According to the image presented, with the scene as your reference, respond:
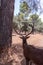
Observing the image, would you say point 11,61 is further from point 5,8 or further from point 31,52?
point 5,8

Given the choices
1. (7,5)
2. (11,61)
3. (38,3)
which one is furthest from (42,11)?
(11,61)

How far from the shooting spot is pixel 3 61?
8.84 metres

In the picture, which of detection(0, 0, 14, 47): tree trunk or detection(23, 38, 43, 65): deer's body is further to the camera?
detection(0, 0, 14, 47): tree trunk

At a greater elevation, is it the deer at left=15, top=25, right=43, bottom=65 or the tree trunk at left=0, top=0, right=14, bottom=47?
the tree trunk at left=0, top=0, right=14, bottom=47

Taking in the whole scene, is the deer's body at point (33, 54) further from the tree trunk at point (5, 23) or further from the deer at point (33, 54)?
the tree trunk at point (5, 23)

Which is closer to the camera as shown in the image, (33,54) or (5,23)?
(33,54)

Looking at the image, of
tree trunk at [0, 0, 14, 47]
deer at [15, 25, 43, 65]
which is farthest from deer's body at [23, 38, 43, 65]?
tree trunk at [0, 0, 14, 47]

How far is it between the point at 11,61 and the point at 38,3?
6384 mm

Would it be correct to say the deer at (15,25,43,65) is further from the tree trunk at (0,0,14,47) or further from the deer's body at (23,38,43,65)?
the tree trunk at (0,0,14,47)

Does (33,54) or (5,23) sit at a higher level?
(5,23)

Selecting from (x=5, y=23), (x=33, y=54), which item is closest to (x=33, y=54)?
(x=33, y=54)

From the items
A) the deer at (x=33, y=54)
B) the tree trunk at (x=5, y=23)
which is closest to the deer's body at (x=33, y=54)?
the deer at (x=33, y=54)

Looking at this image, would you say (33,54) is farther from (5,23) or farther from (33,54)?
(5,23)

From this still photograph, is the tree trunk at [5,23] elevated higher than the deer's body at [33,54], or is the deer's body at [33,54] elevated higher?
the tree trunk at [5,23]
